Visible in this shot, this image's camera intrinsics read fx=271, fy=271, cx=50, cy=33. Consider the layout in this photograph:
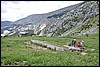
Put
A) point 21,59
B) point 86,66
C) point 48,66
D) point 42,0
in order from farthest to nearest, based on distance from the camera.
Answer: point 21,59 → point 86,66 → point 48,66 → point 42,0

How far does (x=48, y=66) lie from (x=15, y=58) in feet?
18.4

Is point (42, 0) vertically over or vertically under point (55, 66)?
over

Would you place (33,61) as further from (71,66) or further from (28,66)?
(71,66)

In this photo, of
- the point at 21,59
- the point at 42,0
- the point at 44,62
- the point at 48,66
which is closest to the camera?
the point at 42,0

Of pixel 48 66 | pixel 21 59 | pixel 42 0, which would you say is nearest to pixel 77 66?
pixel 48 66

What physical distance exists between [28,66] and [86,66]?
4401mm

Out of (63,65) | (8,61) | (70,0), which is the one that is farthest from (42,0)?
(8,61)

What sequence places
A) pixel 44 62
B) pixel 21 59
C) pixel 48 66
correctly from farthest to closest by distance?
pixel 21 59 → pixel 44 62 → pixel 48 66

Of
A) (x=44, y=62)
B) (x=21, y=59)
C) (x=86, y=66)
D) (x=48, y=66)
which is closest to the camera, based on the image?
(x=48, y=66)

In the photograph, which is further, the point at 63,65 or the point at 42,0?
the point at 63,65

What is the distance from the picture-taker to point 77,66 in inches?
810

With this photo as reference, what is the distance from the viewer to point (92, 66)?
2083 centimetres

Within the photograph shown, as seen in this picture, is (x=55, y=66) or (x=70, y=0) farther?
(x=55, y=66)

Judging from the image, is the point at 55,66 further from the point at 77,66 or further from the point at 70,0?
the point at 70,0
